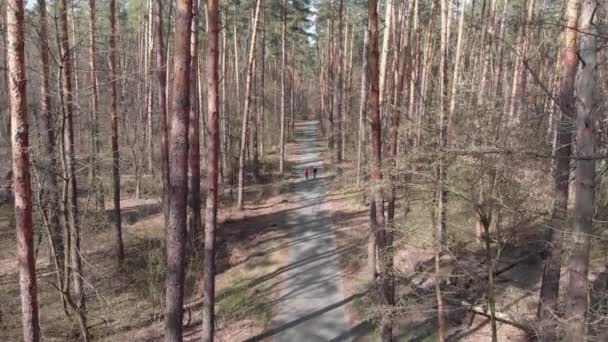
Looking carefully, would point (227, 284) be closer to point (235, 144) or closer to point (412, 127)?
point (412, 127)

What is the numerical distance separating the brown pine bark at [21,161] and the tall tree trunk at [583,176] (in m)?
7.05

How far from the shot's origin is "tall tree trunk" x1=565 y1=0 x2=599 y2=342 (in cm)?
548

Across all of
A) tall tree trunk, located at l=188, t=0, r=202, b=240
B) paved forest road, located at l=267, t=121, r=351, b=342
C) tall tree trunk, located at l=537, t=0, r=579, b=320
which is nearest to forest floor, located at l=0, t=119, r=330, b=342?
paved forest road, located at l=267, t=121, r=351, b=342

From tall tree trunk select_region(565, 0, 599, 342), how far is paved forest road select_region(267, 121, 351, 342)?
6.79m

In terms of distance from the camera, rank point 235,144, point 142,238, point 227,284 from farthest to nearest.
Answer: point 235,144, point 142,238, point 227,284

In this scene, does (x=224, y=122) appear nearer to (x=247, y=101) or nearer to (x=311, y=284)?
(x=247, y=101)

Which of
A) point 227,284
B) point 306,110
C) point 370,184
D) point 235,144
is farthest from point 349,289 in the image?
point 306,110

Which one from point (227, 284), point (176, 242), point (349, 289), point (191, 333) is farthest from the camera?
point (227, 284)

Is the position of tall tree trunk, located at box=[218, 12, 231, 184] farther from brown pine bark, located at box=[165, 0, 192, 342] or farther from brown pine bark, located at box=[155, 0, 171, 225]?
brown pine bark, located at box=[165, 0, 192, 342]

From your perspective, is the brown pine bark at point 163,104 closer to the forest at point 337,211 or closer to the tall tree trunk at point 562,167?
the forest at point 337,211

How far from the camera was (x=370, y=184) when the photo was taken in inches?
351

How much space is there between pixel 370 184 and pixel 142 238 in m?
12.3

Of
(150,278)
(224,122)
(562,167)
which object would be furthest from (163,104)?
(224,122)

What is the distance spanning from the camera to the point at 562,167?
8281 millimetres
